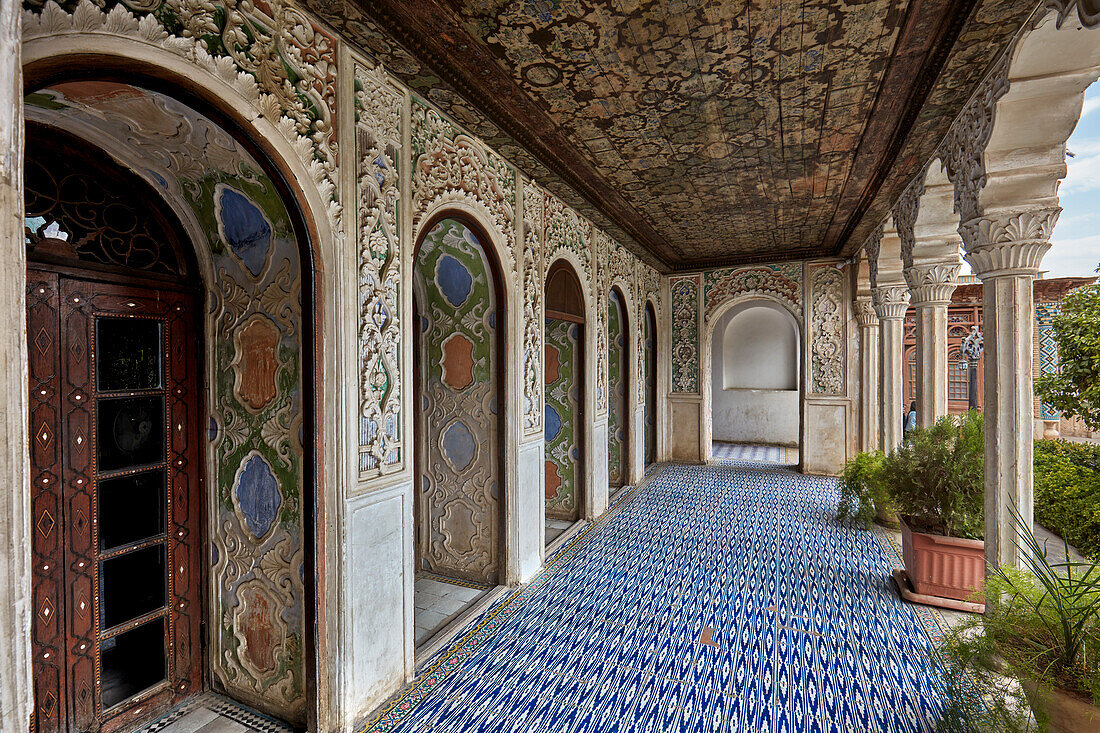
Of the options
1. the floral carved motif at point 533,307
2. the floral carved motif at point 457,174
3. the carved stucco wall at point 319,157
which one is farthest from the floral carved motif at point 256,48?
the floral carved motif at point 533,307

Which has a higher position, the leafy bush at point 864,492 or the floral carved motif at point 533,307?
the floral carved motif at point 533,307

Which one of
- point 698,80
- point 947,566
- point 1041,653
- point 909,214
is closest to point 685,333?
point 909,214

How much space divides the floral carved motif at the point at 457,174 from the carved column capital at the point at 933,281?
3563 millimetres

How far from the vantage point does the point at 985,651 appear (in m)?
2.11

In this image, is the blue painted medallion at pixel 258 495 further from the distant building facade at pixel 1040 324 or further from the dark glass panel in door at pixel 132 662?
the distant building facade at pixel 1040 324

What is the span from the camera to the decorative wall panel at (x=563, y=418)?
5.58m

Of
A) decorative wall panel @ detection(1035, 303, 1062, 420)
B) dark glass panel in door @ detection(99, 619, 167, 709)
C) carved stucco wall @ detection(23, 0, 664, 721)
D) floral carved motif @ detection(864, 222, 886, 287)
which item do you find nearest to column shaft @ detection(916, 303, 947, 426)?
floral carved motif @ detection(864, 222, 886, 287)

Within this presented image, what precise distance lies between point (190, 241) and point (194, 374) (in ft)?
2.19

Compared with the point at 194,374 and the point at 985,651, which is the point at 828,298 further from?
the point at 194,374

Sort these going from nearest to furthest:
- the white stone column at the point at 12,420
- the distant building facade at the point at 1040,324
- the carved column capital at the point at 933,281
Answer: the white stone column at the point at 12,420 < the carved column capital at the point at 933,281 < the distant building facade at the point at 1040,324

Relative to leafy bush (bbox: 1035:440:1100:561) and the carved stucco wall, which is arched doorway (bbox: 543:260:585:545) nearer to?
the carved stucco wall

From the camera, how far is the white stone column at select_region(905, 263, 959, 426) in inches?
183

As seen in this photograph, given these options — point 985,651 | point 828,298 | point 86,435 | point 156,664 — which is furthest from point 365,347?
point 828,298

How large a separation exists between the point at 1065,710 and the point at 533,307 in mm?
3533
